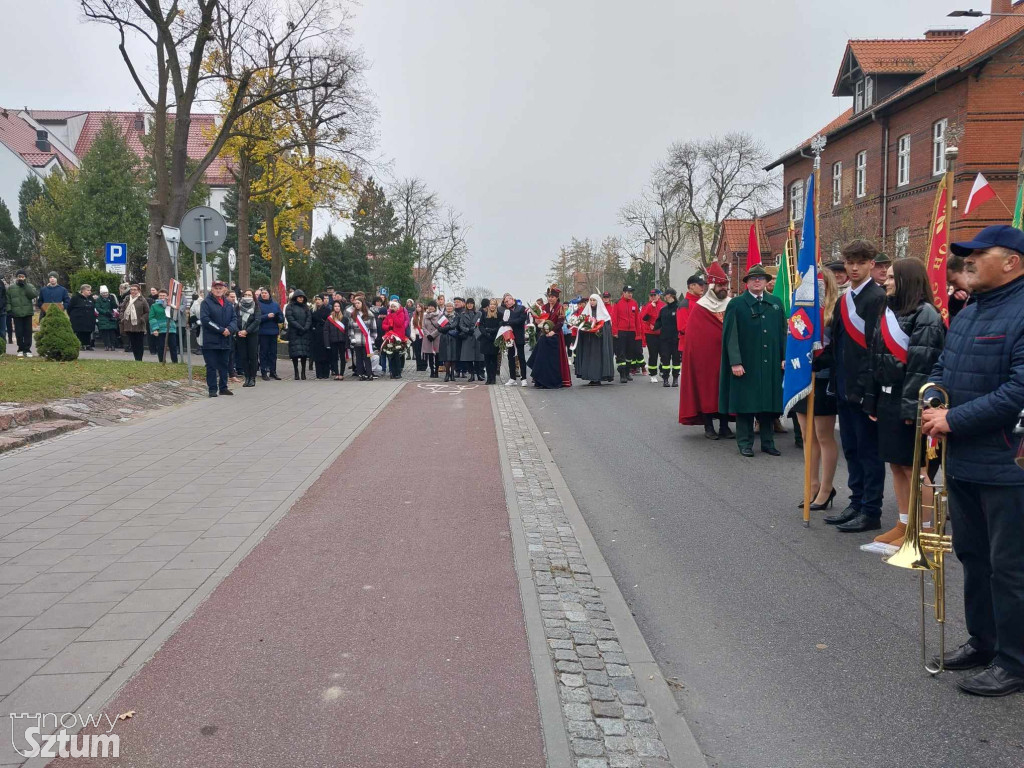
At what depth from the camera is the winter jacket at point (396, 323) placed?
22359 millimetres

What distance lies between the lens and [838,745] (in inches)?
143

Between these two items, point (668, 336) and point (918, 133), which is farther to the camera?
point (918, 133)

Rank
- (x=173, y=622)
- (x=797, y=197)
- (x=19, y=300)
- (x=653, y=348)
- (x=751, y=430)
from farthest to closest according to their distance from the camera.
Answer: (x=797, y=197)
(x=653, y=348)
(x=19, y=300)
(x=751, y=430)
(x=173, y=622)

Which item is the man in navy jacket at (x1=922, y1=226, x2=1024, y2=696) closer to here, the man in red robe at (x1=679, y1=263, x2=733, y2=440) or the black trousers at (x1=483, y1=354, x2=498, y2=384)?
the man in red robe at (x1=679, y1=263, x2=733, y2=440)

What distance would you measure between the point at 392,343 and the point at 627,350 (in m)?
5.70

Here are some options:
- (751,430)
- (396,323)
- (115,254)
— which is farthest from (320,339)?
(751,430)

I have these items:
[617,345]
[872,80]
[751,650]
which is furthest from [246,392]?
[872,80]

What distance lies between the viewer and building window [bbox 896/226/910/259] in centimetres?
3472

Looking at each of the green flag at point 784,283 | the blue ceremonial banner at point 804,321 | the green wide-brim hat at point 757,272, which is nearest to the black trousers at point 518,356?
the green flag at point 784,283

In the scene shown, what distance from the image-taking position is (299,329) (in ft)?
69.3

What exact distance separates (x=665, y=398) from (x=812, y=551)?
11093mm

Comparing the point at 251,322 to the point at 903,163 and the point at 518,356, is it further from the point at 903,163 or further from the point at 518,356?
the point at 903,163

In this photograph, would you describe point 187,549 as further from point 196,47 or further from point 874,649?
point 196,47

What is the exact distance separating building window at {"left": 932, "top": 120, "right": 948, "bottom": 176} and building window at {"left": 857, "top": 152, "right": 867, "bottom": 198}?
18.0 ft
